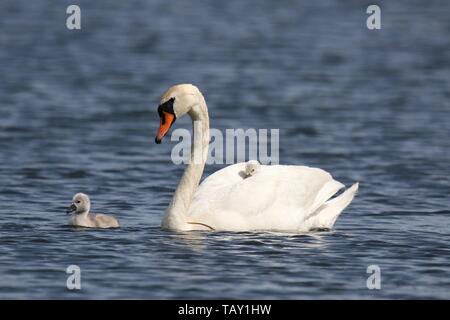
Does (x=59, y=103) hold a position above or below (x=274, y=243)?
above

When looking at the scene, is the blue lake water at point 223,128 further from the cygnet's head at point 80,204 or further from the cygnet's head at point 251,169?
the cygnet's head at point 251,169

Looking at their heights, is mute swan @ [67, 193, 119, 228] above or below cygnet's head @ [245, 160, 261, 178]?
below

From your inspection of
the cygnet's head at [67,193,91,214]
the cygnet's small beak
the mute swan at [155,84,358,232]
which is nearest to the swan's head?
the mute swan at [155,84,358,232]

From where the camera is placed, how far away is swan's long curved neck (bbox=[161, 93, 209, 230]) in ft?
49.4

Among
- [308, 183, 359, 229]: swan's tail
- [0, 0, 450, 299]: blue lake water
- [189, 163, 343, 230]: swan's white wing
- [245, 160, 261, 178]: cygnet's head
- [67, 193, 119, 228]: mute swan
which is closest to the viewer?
[0, 0, 450, 299]: blue lake water

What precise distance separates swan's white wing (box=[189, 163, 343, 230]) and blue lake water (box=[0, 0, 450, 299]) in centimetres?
21

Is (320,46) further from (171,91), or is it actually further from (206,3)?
(171,91)

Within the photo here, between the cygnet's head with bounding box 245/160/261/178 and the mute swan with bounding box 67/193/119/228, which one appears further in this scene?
the cygnet's head with bounding box 245/160/261/178

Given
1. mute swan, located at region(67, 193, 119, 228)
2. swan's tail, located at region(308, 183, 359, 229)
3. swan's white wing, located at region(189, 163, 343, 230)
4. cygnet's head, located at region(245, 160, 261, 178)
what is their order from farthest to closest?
swan's tail, located at region(308, 183, 359, 229) < cygnet's head, located at region(245, 160, 261, 178) < mute swan, located at region(67, 193, 119, 228) < swan's white wing, located at region(189, 163, 343, 230)

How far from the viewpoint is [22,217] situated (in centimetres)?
1603

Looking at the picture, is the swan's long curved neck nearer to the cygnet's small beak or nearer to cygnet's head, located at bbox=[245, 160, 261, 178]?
cygnet's head, located at bbox=[245, 160, 261, 178]

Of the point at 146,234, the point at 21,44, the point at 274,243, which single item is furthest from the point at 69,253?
the point at 21,44
